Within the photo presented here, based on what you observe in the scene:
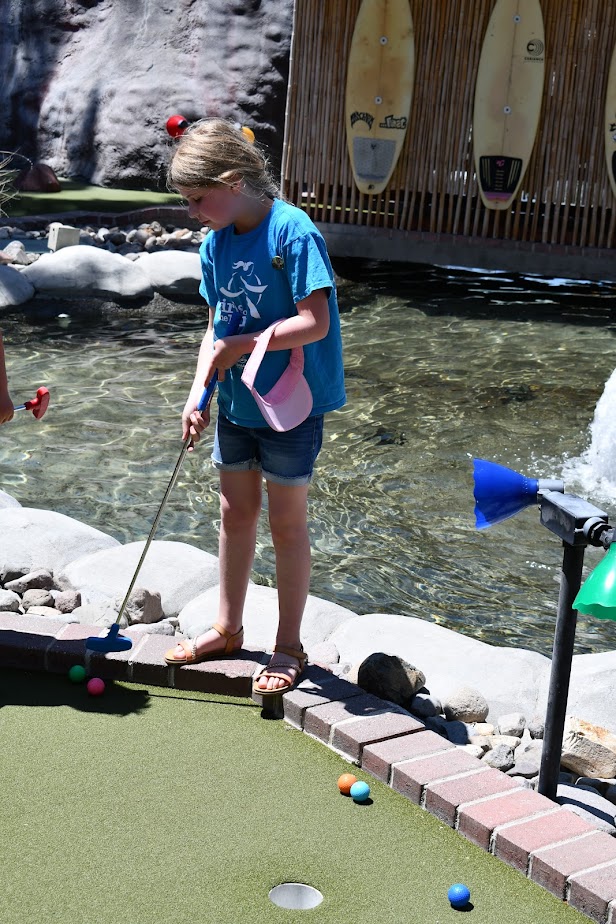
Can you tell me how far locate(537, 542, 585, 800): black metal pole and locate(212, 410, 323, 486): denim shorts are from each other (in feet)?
2.45

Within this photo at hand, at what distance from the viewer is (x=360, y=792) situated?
92.5 inches

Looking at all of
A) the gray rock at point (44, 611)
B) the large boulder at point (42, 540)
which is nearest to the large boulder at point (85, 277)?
the large boulder at point (42, 540)

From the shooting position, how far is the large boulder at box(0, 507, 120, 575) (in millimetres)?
3934

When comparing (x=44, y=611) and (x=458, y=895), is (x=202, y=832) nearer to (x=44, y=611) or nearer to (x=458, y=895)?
(x=458, y=895)

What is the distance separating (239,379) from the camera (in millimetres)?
2781

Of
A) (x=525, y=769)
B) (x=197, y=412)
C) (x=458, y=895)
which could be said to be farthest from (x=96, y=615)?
(x=458, y=895)

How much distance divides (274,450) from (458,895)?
3.88 ft

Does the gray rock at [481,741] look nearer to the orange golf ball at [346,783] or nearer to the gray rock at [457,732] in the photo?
the gray rock at [457,732]

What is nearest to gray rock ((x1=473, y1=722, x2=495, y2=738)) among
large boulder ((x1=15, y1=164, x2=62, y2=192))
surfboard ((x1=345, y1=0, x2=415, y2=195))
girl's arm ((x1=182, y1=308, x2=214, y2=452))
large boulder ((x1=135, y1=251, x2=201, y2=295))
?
girl's arm ((x1=182, y1=308, x2=214, y2=452))

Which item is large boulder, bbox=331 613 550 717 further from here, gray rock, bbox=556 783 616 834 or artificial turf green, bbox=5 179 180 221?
artificial turf green, bbox=5 179 180 221

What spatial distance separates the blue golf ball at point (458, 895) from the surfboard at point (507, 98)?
8811 millimetres

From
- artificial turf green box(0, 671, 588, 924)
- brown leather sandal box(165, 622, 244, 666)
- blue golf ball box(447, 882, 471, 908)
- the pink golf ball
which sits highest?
brown leather sandal box(165, 622, 244, 666)

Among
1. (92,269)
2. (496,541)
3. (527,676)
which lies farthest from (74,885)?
(92,269)

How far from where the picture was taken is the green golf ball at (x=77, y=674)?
9.33 feet
